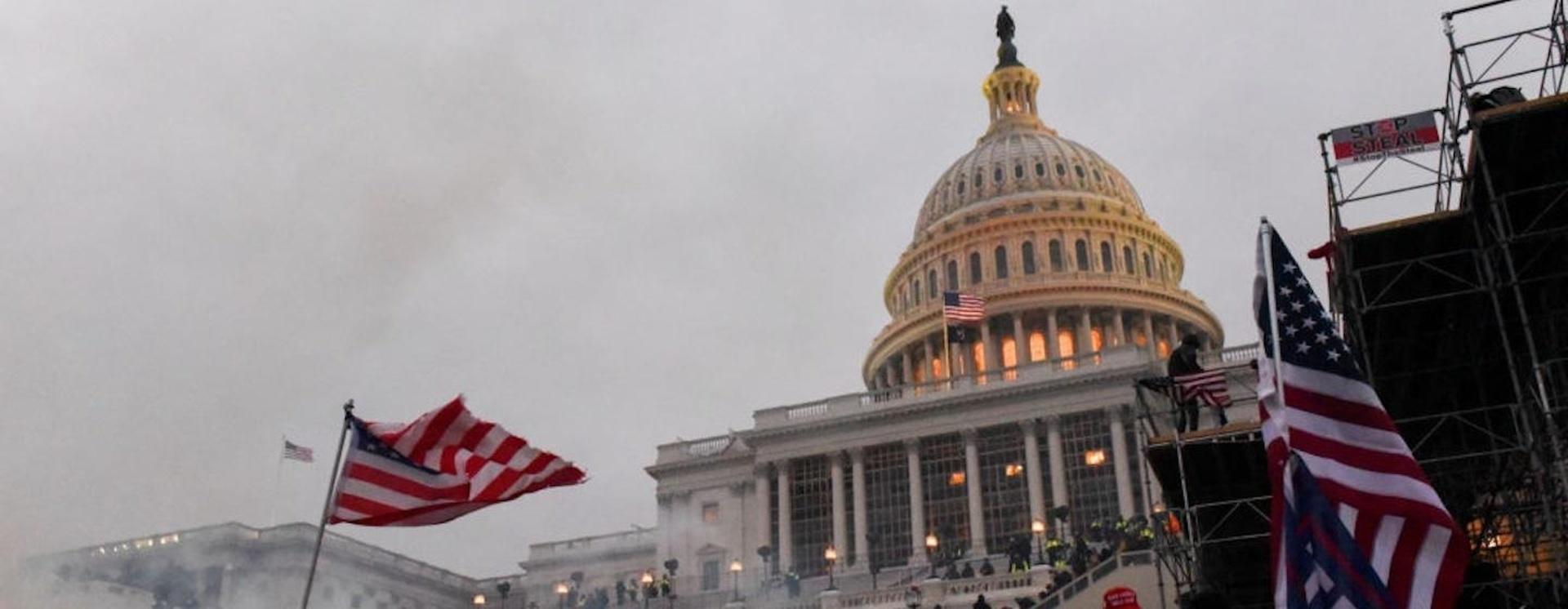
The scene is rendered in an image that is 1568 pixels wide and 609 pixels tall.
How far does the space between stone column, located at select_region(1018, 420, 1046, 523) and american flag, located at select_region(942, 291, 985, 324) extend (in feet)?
35.1

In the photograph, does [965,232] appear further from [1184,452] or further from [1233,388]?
[1184,452]

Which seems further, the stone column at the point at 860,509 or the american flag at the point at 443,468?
the stone column at the point at 860,509

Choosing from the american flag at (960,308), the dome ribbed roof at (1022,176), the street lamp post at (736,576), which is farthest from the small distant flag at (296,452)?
the dome ribbed roof at (1022,176)

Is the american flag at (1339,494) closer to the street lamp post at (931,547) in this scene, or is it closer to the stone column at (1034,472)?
the street lamp post at (931,547)

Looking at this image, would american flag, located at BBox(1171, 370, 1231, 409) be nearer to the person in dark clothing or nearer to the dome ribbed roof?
the person in dark clothing

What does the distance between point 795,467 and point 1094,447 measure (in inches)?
598

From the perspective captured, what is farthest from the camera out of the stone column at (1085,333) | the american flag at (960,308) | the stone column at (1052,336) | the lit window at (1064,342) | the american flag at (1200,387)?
the lit window at (1064,342)

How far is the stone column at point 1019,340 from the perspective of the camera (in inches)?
3467

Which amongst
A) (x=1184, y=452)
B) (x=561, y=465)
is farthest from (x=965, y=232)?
(x=561, y=465)

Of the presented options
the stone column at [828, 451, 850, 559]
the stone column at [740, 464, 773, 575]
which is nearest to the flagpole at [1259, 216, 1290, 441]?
the stone column at [828, 451, 850, 559]

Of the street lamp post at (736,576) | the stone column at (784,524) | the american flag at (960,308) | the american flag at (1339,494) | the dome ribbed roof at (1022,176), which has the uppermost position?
the dome ribbed roof at (1022,176)

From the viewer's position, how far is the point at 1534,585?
74.7ft

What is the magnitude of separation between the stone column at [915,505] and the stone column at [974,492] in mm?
2211

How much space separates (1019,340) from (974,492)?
2451 cm
